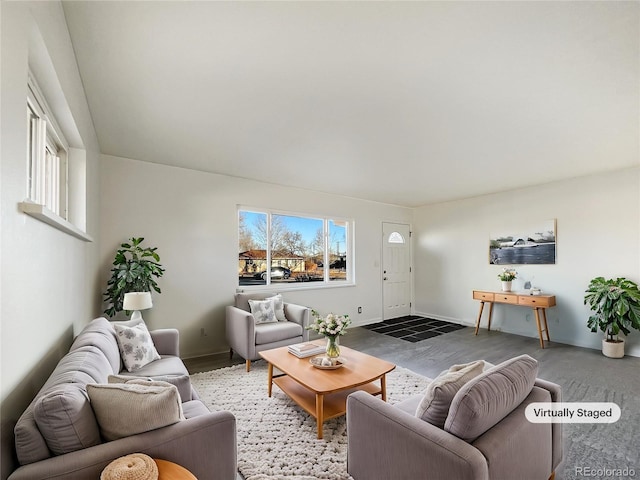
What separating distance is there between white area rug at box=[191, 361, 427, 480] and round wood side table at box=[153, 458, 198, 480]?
0.86 m

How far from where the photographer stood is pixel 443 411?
136 cm

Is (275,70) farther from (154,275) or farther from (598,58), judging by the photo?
(154,275)

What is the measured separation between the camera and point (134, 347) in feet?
7.72

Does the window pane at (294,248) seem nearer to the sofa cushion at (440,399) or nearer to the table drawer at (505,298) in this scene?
the table drawer at (505,298)

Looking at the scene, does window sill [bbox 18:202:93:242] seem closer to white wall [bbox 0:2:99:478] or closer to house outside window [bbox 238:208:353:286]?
white wall [bbox 0:2:99:478]

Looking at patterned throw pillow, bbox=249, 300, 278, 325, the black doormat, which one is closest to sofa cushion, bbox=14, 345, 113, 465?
patterned throw pillow, bbox=249, 300, 278, 325

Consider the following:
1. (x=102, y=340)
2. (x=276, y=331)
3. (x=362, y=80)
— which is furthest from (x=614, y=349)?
(x=102, y=340)

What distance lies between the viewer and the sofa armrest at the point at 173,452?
1.00m

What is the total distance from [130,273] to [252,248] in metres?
1.75

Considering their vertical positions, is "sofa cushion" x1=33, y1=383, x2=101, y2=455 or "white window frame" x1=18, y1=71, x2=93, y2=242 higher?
"white window frame" x1=18, y1=71, x2=93, y2=242

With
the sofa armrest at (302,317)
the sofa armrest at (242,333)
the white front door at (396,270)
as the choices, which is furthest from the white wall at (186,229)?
the white front door at (396,270)

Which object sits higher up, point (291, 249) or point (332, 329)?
point (291, 249)

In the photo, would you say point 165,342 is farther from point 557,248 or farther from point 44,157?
point 557,248

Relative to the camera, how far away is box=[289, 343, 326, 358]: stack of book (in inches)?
112
